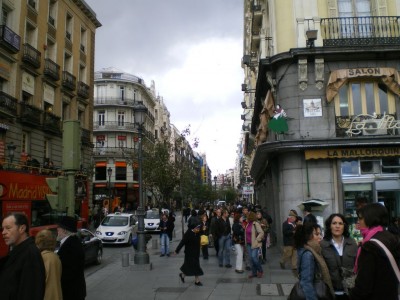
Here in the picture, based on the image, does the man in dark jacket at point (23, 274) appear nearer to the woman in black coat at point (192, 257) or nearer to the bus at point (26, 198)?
the woman in black coat at point (192, 257)

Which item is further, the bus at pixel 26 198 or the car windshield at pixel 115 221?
the car windshield at pixel 115 221

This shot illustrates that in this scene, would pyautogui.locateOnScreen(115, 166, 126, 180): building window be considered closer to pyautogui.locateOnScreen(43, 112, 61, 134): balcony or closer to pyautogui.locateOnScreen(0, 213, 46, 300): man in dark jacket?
pyautogui.locateOnScreen(43, 112, 61, 134): balcony

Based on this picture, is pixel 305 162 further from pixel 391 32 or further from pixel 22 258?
pixel 22 258

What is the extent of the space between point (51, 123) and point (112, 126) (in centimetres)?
3338

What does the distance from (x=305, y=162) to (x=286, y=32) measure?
5.39 metres

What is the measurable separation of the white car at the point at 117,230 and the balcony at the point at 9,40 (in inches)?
477

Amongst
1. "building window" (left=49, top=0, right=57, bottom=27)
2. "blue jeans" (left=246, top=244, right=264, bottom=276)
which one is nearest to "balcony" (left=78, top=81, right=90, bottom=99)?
"building window" (left=49, top=0, right=57, bottom=27)

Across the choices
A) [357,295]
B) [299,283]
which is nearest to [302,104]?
[299,283]

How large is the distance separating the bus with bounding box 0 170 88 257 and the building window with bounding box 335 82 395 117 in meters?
10.4

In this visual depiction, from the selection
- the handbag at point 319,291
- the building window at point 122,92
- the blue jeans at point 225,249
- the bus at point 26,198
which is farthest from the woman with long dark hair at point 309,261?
the building window at point 122,92

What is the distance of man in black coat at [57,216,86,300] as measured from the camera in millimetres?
5441

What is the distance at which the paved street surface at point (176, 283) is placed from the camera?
9.74m

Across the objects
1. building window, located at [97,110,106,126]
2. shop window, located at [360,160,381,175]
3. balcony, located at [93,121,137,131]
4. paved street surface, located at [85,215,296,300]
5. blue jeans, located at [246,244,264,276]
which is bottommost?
paved street surface, located at [85,215,296,300]

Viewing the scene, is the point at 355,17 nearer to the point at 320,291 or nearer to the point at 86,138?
the point at 320,291
